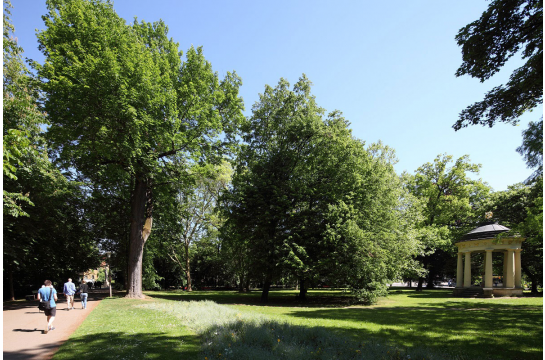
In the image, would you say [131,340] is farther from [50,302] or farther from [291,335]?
[291,335]

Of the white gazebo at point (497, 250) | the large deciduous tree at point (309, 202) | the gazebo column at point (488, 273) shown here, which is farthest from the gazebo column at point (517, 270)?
the large deciduous tree at point (309, 202)

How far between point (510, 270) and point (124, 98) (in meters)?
30.9

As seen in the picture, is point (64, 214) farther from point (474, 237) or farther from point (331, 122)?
point (474, 237)

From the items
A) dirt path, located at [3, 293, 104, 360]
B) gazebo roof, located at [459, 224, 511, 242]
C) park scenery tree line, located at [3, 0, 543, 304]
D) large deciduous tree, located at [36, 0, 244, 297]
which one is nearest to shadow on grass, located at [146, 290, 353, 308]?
park scenery tree line, located at [3, 0, 543, 304]

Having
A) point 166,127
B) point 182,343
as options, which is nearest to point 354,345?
point 182,343

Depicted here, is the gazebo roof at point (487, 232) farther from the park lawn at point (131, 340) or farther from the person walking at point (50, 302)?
the person walking at point (50, 302)

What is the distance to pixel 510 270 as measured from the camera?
2645 cm

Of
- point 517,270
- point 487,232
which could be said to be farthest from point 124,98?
point 517,270

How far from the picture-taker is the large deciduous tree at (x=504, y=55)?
8680 mm

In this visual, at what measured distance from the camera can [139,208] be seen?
843 inches

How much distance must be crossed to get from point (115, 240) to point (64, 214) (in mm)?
6893

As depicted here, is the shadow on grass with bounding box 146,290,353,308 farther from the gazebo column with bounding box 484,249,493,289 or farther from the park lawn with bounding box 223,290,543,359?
the gazebo column with bounding box 484,249,493,289

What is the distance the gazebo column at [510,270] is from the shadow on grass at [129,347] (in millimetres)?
27868

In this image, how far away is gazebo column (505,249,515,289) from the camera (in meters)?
26.3
